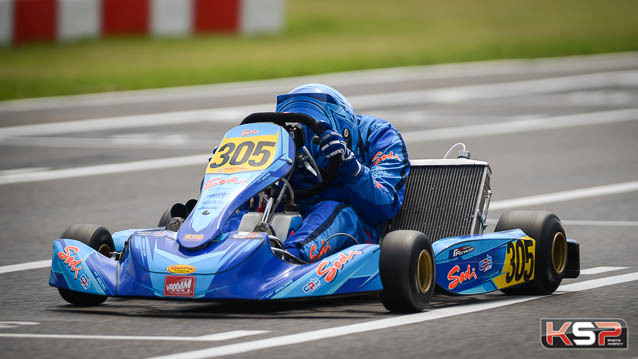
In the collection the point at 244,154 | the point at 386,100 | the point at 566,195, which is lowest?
the point at 386,100

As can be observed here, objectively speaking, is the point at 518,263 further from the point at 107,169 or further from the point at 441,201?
the point at 107,169

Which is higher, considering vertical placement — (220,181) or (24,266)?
(220,181)

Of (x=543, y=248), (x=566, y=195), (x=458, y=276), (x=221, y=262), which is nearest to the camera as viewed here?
(x=221, y=262)

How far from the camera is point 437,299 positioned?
23.3 feet

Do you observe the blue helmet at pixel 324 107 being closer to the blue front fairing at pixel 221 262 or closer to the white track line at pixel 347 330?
the blue front fairing at pixel 221 262

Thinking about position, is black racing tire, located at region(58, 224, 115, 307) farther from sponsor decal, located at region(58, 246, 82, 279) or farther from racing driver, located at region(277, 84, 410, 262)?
racing driver, located at region(277, 84, 410, 262)

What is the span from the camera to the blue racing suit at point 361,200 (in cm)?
686

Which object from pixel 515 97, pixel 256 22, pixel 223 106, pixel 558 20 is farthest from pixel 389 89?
pixel 558 20

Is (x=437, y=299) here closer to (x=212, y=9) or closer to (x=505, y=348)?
(x=505, y=348)

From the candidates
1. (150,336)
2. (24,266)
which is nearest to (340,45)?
(24,266)

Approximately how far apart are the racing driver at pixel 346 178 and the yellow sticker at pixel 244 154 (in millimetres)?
281

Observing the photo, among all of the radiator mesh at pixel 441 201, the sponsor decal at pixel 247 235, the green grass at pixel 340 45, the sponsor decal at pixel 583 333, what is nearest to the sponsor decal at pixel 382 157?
the radiator mesh at pixel 441 201

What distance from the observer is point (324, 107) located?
746 cm

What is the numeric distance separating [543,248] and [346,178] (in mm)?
1209
